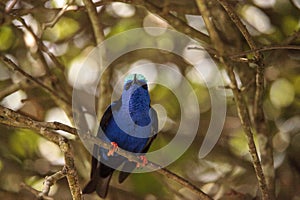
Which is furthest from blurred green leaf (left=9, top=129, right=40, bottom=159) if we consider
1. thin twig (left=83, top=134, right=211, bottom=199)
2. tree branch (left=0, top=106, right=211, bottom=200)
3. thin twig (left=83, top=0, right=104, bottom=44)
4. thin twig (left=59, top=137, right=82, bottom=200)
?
thin twig (left=59, top=137, right=82, bottom=200)

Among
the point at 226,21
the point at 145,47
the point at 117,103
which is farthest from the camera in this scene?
the point at 145,47

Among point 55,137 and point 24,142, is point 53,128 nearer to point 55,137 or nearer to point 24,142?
point 55,137

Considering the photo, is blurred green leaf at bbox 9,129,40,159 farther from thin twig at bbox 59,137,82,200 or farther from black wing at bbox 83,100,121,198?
thin twig at bbox 59,137,82,200

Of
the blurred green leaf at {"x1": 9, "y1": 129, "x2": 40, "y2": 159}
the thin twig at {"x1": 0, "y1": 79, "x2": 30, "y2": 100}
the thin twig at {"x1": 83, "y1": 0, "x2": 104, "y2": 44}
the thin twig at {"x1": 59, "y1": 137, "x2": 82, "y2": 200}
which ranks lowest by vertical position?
the blurred green leaf at {"x1": 9, "y1": 129, "x2": 40, "y2": 159}

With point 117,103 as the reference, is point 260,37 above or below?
above

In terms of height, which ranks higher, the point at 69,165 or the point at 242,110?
the point at 69,165

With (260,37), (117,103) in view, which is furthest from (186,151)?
(260,37)

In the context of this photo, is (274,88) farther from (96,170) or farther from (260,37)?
(96,170)

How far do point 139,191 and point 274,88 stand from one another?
125 cm

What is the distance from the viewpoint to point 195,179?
194 inches

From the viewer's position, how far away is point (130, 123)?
15.8ft

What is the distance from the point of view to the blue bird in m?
4.72

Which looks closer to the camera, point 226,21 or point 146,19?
point 226,21

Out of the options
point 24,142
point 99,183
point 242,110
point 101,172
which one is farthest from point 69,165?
point 24,142
